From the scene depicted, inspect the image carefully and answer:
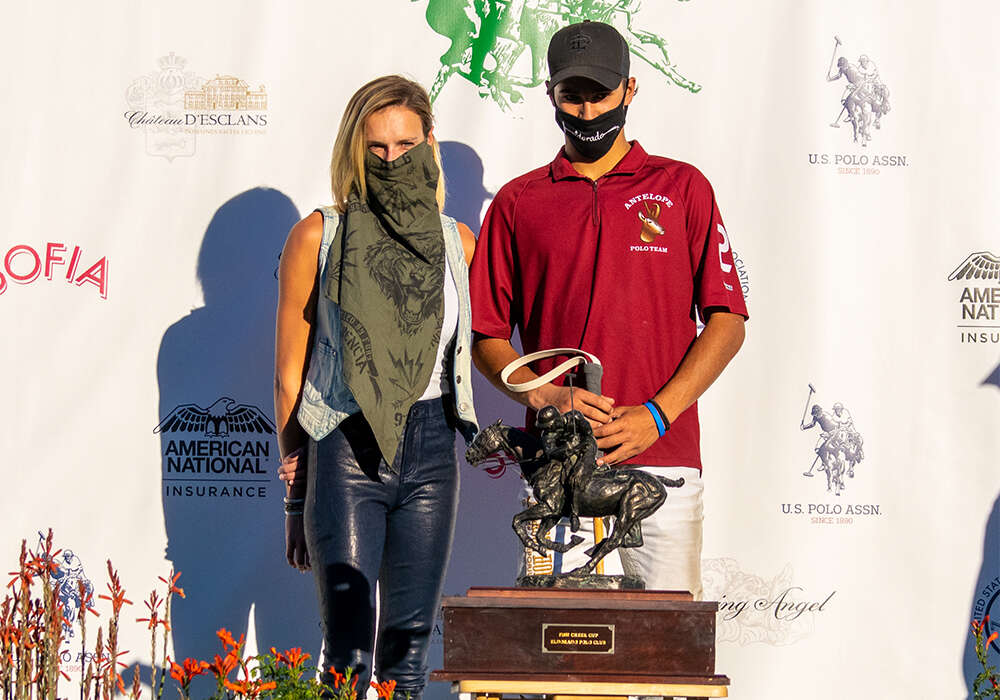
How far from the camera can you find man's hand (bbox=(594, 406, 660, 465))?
2.63 metres

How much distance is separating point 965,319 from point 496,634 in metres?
2.21

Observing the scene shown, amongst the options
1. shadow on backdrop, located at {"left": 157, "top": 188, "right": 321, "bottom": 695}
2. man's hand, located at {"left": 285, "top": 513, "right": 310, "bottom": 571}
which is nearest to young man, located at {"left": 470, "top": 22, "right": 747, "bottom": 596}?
man's hand, located at {"left": 285, "top": 513, "right": 310, "bottom": 571}

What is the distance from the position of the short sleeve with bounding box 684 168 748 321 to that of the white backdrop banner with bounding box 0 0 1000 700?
70cm

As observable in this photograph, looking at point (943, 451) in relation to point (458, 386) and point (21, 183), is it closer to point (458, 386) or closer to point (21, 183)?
point (458, 386)

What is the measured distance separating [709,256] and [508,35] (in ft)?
4.03

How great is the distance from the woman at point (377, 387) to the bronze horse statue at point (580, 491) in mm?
440

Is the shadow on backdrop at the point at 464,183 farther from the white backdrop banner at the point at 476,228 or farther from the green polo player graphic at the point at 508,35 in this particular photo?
the green polo player graphic at the point at 508,35

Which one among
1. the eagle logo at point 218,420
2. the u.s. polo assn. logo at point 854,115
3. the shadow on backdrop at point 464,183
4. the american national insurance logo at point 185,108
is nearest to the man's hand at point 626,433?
the shadow on backdrop at point 464,183

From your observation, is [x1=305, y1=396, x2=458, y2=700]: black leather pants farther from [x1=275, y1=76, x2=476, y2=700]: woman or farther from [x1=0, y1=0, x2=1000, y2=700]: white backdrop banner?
[x1=0, y1=0, x2=1000, y2=700]: white backdrop banner

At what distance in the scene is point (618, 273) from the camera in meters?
2.91

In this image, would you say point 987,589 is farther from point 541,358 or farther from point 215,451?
point 215,451

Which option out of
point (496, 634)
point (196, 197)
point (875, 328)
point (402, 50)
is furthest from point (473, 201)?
point (496, 634)

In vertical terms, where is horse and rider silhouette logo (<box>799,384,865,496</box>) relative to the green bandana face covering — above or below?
below

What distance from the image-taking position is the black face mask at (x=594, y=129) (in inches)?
114
